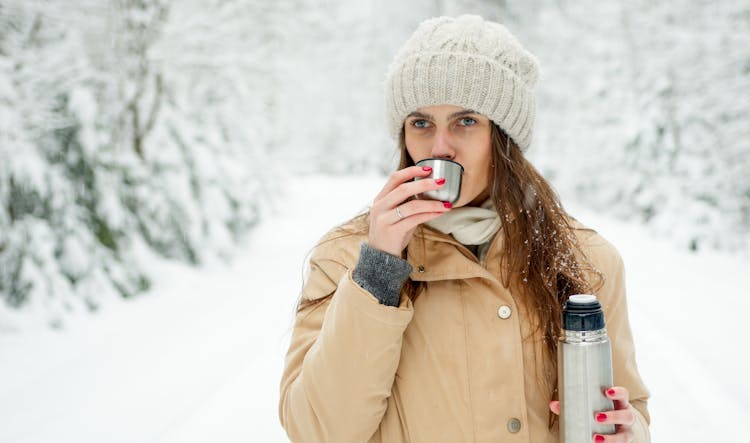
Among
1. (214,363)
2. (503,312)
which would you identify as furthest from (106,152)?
(503,312)

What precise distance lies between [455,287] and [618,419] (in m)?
0.53

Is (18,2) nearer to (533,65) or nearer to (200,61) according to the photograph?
(200,61)

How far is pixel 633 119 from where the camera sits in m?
13.6

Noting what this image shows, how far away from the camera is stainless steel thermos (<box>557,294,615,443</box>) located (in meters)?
1.18

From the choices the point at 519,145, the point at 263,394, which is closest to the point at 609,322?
the point at 519,145

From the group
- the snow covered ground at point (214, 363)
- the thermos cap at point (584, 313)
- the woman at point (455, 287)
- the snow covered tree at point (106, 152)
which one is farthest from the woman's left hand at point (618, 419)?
the snow covered tree at point (106, 152)

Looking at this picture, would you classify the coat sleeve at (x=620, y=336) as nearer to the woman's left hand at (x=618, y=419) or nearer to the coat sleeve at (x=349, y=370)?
the woman's left hand at (x=618, y=419)

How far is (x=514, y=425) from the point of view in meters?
1.39

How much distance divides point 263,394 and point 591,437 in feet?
9.71

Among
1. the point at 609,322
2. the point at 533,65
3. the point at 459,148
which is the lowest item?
the point at 609,322

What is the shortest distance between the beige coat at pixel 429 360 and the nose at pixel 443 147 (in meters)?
0.23

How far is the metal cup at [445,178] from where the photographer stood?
136 cm

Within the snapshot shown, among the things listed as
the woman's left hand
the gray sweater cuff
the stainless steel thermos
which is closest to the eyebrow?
the gray sweater cuff

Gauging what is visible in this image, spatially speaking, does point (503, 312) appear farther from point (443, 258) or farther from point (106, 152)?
point (106, 152)
